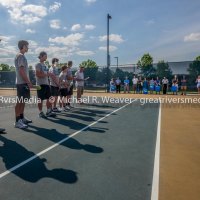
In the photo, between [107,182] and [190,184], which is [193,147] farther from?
[107,182]

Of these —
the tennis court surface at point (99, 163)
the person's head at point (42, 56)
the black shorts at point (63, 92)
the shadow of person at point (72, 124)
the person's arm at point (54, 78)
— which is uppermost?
the person's head at point (42, 56)

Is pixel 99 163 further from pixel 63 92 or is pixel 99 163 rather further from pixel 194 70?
pixel 194 70

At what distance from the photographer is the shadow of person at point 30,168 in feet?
11.5

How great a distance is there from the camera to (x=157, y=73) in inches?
1077

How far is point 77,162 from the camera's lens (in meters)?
4.15

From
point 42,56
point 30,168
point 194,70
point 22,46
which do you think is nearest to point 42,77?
point 42,56

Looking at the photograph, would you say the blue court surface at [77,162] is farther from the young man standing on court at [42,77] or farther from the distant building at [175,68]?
the distant building at [175,68]

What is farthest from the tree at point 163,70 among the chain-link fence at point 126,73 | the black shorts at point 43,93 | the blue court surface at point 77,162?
the blue court surface at point 77,162

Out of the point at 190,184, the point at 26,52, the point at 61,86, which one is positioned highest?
the point at 26,52

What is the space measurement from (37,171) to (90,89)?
24.9m

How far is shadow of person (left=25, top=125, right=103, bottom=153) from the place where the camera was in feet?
16.2

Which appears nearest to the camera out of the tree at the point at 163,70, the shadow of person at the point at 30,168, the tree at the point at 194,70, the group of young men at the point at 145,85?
the shadow of person at the point at 30,168

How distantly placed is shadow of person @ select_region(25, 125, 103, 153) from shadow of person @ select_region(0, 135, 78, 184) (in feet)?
2.83

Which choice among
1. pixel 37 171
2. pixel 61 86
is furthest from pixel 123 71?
pixel 37 171
